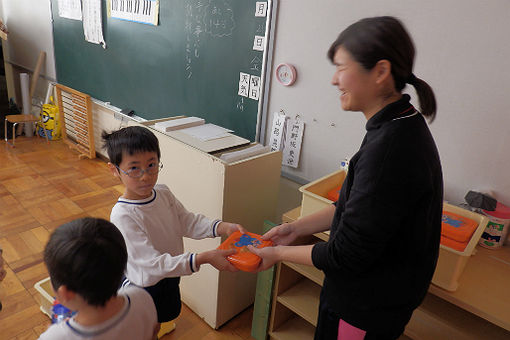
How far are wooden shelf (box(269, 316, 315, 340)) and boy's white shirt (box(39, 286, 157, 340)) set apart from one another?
97 centimetres

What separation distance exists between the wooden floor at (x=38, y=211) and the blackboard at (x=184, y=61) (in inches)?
31.1

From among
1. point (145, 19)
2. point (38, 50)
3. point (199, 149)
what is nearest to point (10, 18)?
point (38, 50)

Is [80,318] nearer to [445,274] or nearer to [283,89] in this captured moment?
[445,274]

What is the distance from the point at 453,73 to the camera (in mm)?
1416

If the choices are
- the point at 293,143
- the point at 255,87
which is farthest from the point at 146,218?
the point at 255,87

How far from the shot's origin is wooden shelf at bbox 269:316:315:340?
1806 mm

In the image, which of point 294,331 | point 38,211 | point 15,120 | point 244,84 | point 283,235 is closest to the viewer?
point 283,235

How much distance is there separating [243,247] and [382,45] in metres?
0.80

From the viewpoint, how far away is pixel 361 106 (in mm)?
916

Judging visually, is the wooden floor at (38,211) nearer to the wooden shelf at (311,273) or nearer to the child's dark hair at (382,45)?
the wooden shelf at (311,273)

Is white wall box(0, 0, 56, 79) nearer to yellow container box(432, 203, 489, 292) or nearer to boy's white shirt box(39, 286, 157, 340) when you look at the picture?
boy's white shirt box(39, 286, 157, 340)

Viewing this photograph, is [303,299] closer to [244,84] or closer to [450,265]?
[450,265]

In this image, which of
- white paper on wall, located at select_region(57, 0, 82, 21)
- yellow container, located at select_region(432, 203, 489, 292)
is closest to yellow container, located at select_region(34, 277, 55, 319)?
yellow container, located at select_region(432, 203, 489, 292)

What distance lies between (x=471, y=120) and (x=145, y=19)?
2236mm
